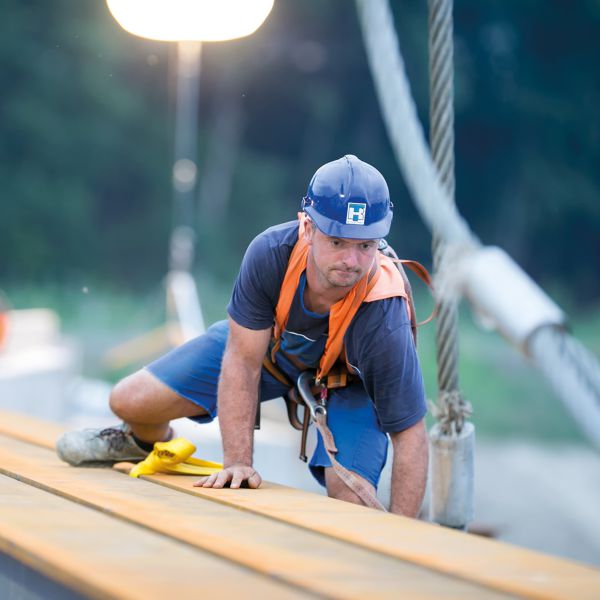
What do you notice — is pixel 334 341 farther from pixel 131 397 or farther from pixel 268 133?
pixel 268 133

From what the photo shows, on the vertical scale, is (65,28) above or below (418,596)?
above

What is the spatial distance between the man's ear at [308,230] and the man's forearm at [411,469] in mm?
589

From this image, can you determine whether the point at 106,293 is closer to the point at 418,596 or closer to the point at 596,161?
the point at 596,161

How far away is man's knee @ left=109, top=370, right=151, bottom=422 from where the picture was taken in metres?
3.34

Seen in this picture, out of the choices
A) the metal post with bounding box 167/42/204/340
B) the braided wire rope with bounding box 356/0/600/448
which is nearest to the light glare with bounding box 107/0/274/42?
the braided wire rope with bounding box 356/0/600/448

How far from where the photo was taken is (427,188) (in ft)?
8.71

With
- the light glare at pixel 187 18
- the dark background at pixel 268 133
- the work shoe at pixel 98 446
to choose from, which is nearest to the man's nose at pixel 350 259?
the work shoe at pixel 98 446

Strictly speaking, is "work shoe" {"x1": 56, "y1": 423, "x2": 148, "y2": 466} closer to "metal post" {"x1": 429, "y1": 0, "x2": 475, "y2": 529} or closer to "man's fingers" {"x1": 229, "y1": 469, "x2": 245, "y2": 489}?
"man's fingers" {"x1": 229, "y1": 469, "x2": 245, "y2": 489}

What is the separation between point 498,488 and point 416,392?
924 cm

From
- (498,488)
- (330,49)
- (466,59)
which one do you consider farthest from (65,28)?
(498,488)

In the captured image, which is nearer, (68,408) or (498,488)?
(68,408)

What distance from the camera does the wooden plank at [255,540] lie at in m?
1.85

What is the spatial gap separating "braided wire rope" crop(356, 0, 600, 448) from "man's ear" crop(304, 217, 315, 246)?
0.30 m

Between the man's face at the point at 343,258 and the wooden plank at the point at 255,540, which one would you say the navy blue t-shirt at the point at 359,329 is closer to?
the man's face at the point at 343,258
